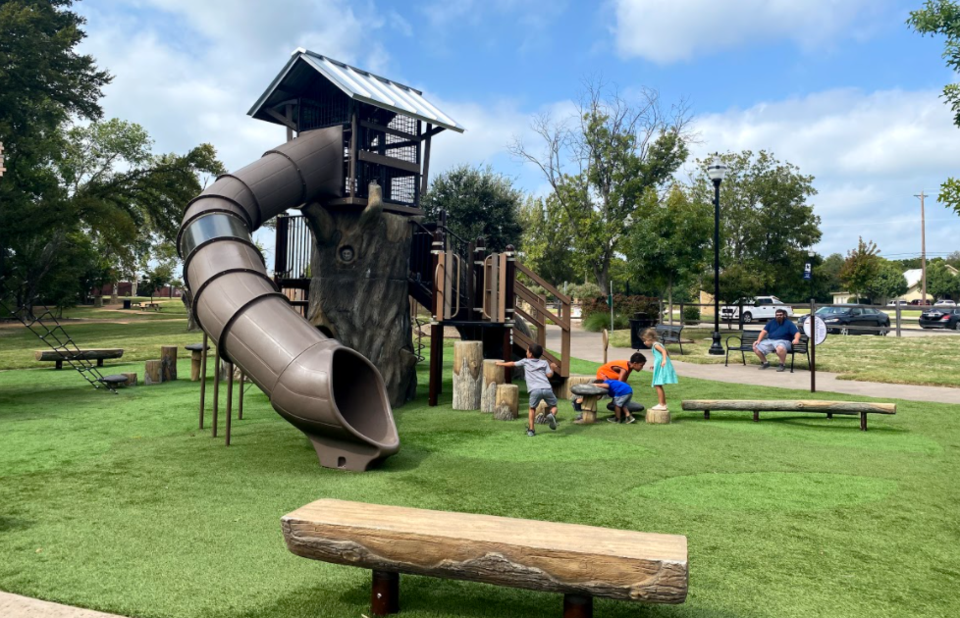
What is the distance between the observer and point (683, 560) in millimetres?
2994

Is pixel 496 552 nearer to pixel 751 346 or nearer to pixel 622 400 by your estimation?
pixel 622 400

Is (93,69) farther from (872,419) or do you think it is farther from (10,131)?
(872,419)

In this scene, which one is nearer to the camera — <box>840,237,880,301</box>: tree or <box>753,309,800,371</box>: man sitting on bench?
<box>753,309,800,371</box>: man sitting on bench

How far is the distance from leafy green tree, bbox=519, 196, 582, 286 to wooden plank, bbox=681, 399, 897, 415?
35749 millimetres

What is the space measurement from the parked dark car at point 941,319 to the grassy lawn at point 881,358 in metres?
8.64

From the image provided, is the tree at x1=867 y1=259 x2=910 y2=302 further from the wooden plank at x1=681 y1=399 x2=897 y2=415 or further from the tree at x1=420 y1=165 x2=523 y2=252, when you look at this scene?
the wooden plank at x1=681 y1=399 x2=897 y2=415

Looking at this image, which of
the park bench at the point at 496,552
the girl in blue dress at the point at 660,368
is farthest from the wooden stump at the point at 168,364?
the park bench at the point at 496,552

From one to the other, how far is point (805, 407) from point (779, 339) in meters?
7.38

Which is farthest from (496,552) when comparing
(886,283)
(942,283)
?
(942,283)

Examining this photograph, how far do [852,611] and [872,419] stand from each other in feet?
23.9

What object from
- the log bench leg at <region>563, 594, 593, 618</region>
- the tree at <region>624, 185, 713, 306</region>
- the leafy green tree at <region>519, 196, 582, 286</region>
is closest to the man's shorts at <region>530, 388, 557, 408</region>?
Answer: the log bench leg at <region>563, 594, 593, 618</region>

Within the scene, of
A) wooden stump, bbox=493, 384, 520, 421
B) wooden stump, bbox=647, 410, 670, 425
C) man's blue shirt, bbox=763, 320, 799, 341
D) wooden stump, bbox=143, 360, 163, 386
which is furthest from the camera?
man's blue shirt, bbox=763, 320, 799, 341

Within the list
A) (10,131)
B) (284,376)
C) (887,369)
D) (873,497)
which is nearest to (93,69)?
(10,131)

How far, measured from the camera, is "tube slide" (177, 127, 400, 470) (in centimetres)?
691
